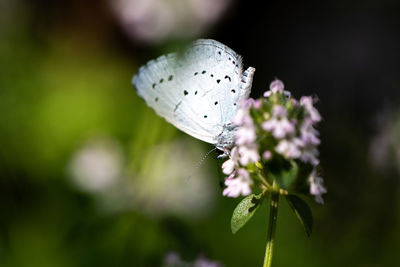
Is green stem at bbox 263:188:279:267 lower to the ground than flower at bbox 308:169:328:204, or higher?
lower

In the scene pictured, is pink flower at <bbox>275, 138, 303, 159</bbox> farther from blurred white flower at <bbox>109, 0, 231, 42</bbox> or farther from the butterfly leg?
blurred white flower at <bbox>109, 0, 231, 42</bbox>

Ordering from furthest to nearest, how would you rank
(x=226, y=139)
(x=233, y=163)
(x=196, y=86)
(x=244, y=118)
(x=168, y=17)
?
(x=168, y=17)
(x=196, y=86)
(x=226, y=139)
(x=233, y=163)
(x=244, y=118)

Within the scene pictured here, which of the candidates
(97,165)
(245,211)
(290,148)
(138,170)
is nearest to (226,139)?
(245,211)

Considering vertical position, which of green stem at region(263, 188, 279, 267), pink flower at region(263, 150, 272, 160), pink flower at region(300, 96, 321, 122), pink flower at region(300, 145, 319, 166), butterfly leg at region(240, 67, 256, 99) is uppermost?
butterfly leg at region(240, 67, 256, 99)

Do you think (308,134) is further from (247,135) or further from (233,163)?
(233,163)

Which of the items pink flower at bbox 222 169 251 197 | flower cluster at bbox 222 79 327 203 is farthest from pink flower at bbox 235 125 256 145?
pink flower at bbox 222 169 251 197

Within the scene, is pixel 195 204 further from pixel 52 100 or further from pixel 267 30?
pixel 267 30

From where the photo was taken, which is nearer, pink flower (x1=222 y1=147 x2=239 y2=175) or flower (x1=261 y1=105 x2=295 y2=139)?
flower (x1=261 y1=105 x2=295 y2=139)

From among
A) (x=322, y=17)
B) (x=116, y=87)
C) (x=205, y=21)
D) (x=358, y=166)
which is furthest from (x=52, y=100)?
(x=322, y=17)
